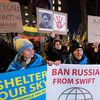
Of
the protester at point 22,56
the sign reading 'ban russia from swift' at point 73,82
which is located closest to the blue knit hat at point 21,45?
the protester at point 22,56

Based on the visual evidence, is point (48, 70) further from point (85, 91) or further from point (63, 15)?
point (63, 15)

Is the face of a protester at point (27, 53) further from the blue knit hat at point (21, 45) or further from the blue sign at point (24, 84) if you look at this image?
the blue sign at point (24, 84)

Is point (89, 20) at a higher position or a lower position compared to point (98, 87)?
higher

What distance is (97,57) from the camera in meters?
6.27

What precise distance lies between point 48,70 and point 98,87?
0.82 m

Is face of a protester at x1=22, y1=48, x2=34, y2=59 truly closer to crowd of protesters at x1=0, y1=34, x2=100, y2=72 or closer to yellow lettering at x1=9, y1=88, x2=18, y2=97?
crowd of protesters at x1=0, y1=34, x2=100, y2=72

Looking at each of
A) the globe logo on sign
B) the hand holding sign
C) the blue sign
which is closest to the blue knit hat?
the blue sign

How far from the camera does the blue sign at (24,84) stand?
4.27 metres

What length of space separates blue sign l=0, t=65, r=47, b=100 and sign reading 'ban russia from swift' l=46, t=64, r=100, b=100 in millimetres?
144

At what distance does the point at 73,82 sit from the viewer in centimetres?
498

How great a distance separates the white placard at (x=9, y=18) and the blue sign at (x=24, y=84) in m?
0.60

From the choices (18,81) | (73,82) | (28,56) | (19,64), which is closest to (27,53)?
(28,56)

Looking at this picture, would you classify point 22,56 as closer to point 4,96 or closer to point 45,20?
point 4,96

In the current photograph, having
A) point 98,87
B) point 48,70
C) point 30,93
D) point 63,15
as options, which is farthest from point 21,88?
point 63,15
